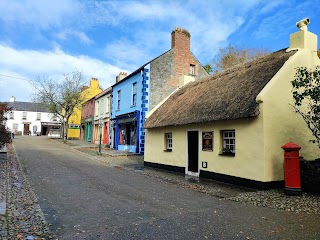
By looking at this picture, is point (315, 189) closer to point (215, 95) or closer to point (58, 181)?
point (215, 95)

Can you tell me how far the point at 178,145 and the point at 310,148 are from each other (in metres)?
6.30

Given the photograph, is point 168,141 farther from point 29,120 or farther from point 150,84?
point 29,120

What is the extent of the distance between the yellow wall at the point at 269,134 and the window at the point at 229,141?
0.24 m

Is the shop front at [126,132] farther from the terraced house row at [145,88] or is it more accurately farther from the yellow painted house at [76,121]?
the yellow painted house at [76,121]

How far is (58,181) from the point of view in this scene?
10812 millimetres

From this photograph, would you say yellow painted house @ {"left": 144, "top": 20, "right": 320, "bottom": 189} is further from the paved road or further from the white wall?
the white wall

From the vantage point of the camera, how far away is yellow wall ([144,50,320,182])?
386 inches

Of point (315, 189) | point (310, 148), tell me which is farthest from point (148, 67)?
point (315, 189)

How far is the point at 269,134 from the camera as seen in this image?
9.87m

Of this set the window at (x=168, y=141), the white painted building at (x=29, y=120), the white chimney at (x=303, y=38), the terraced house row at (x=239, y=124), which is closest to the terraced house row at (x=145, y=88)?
the terraced house row at (x=239, y=124)

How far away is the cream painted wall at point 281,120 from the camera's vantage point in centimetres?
984

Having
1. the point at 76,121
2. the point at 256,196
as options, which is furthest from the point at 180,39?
the point at 76,121

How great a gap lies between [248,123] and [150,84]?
13.0 m

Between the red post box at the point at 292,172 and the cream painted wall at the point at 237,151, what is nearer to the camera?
the red post box at the point at 292,172
